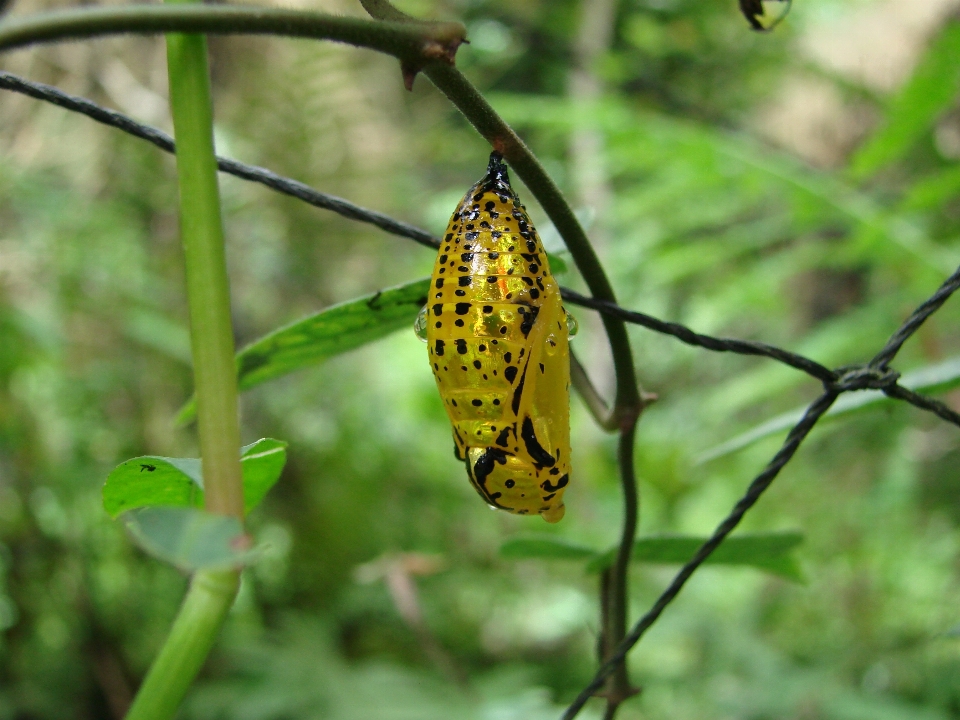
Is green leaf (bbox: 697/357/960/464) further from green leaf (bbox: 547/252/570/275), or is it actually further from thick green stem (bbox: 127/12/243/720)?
thick green stem (bbox: 127/12/243/720)

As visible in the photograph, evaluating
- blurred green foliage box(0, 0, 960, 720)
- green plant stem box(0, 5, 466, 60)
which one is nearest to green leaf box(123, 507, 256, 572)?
green plant stem box(0, 5, 466, 60)

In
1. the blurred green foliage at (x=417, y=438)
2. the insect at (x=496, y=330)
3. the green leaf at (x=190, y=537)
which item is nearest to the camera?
the green leaf at (x=190, y=537)

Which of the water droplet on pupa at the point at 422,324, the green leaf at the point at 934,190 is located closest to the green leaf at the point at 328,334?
the water droplet on pupa at the point at 422,324

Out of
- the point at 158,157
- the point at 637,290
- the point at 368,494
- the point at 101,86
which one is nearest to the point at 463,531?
the point at 368,494

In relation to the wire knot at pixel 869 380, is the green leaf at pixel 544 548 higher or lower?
lower

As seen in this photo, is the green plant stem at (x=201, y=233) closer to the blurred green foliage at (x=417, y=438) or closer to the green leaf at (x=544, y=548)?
the green leaf at (x=544, y=548)
